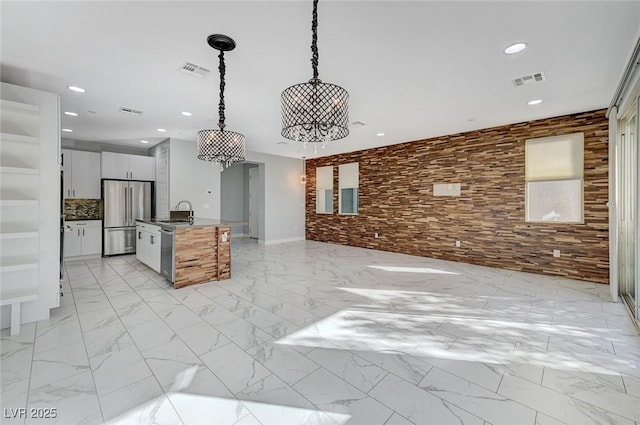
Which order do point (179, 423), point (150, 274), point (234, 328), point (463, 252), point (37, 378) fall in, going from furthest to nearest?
point (463, 252) < point (150, 274) < point (234, 328) < point (37, 378) < point (179, 423)

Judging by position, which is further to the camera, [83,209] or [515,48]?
[83,209]

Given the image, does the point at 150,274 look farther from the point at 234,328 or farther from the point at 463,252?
the point at 463,252

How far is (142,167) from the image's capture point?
699 cm

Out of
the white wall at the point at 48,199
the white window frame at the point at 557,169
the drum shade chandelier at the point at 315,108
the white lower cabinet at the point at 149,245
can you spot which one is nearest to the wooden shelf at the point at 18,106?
the white wall at the point at 48,199

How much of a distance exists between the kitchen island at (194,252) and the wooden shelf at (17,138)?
178 centimetres

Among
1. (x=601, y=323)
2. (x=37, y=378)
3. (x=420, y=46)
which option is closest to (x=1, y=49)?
(x=37, y=378)

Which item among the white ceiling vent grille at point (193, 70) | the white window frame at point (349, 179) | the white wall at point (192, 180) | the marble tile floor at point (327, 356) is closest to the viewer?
the marble tile floor at point (327, 356)

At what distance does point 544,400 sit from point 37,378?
141 inches

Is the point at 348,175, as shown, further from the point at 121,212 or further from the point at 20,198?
the point at 20,198

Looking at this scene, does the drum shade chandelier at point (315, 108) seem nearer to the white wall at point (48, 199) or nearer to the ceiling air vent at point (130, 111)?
the white wall at point (48, 199)

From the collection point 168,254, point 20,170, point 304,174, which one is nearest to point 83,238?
point 168,254

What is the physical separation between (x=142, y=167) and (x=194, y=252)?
13.0 feet

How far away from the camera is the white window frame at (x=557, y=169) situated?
4.65m

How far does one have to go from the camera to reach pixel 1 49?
275cm
